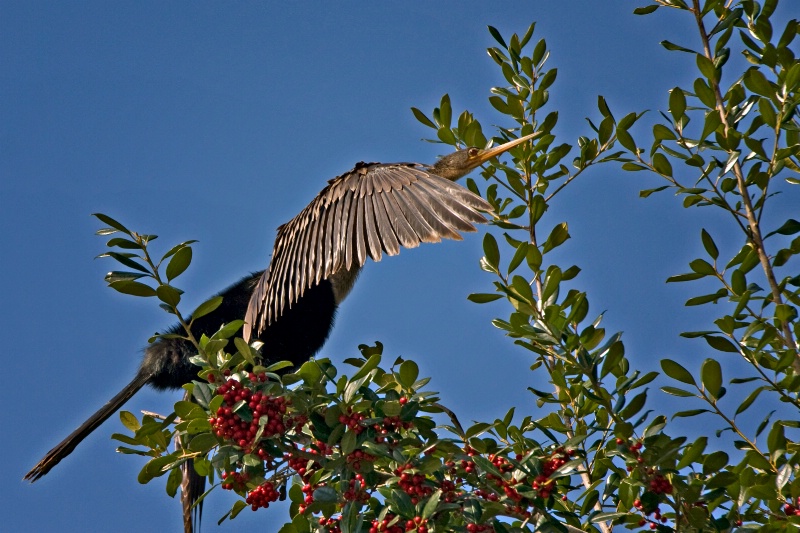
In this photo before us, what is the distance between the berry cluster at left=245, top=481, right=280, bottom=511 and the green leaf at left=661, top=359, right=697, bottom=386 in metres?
1.11

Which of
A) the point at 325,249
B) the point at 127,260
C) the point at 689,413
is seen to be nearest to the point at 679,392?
the point at 689,413

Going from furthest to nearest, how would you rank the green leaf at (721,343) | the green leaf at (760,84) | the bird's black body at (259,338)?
1. the bird's black body at (259,338)
2. the green leaf at (760,84)
3. the green leaf at (721,343)

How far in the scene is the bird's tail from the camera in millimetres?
3795

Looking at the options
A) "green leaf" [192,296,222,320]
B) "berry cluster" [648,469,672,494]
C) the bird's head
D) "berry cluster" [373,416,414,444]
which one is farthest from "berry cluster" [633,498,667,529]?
the bird's head

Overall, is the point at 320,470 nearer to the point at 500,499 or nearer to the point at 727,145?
the point at 500,499

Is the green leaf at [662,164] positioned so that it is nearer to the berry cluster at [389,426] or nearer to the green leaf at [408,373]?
the green leaf at [408,373]

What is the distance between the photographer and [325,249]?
3455 mm

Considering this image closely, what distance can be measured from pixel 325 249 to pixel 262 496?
1106 millimetres

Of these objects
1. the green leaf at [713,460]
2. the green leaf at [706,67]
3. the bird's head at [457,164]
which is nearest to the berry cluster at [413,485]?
the green leaf at [713,460]

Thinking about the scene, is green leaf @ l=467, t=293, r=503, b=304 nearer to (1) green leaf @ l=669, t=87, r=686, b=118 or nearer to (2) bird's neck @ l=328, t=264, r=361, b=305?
(1) green leaf @ l=669, t=87, r=686, b=118

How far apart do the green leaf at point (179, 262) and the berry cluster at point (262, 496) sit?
0.60 metres

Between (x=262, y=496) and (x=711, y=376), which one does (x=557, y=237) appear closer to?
(x=711, y=376)

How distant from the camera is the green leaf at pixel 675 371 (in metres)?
2.64

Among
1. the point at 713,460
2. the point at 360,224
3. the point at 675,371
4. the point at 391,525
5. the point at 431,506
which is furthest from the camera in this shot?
the point at 360,224
